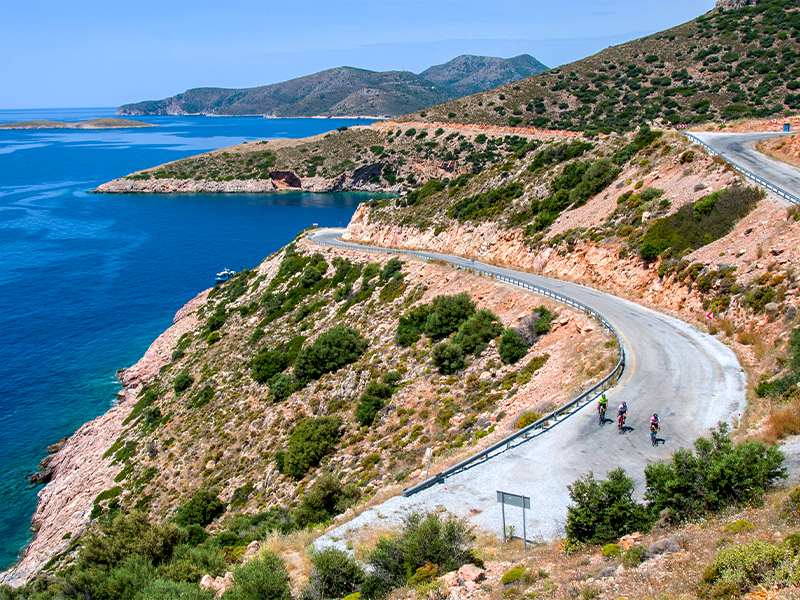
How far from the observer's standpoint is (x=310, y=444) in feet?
79.4

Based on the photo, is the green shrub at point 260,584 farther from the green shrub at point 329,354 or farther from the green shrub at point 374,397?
the green shrub at point 329,354

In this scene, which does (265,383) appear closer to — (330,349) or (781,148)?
(330,349)

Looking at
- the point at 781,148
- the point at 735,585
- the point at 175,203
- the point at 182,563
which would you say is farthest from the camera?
the point at 175,203

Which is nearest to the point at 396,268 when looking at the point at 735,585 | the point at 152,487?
the point at 152,487

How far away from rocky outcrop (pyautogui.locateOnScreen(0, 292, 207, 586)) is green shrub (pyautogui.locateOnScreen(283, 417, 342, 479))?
1379 centimetres

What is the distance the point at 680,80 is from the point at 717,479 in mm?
88332

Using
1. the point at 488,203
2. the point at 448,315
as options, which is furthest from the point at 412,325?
the point at 488,203

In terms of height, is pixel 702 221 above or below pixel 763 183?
below

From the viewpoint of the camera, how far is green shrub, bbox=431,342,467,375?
24297 millimetres

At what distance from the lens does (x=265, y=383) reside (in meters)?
34.8

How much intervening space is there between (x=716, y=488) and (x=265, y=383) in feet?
95.4

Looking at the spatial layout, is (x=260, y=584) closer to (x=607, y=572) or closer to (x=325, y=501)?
(x=607, y=572)

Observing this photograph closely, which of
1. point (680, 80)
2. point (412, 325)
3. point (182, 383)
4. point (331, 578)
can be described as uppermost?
point (680, 80)

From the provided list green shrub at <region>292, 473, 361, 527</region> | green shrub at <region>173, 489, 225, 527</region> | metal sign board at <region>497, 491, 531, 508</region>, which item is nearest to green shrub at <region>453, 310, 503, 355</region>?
green shrub at <region>292, 473, 361, 527</region>
